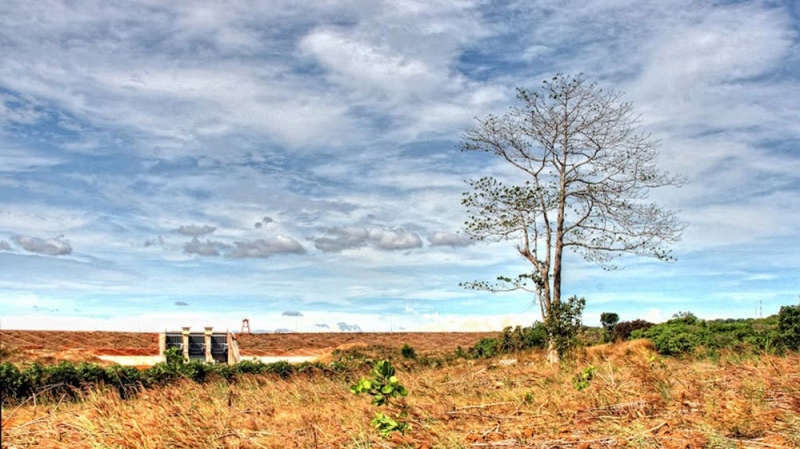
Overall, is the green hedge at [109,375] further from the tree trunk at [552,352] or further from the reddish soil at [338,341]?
the reddish soil at [338,341]

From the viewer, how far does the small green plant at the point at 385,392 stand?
6.04m

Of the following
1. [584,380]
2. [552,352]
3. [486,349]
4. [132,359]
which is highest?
[584,380]

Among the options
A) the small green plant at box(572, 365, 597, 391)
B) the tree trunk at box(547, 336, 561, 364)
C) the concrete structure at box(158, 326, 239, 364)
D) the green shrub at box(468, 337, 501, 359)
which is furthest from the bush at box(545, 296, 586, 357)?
the concrete structure at box(158, 326, 239, 364)

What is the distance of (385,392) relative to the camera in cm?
634

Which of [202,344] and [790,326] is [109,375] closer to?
[202,344]

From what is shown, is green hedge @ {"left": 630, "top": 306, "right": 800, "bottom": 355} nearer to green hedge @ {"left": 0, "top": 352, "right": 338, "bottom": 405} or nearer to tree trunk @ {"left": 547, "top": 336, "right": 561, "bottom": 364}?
tree trunk @ {"left": 547, "top": 336, "right": 561, "bottom": 364}

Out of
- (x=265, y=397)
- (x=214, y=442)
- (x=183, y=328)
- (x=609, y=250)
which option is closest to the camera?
(x=214, y=442)

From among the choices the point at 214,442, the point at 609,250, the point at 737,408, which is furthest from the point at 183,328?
the point at 737,408

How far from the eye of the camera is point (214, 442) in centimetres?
613

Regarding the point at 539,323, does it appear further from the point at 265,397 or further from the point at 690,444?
the point at 690,444

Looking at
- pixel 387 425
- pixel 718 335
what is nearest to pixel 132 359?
pixel 718 335

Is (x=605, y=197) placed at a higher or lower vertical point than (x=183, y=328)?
higher

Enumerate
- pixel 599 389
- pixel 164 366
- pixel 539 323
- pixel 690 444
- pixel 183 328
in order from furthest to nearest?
pixel 183 328, pixel 539 323, pixel 164 366, pixel 599 389, pixel 690 444

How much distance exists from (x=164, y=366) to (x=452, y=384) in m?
8.83
